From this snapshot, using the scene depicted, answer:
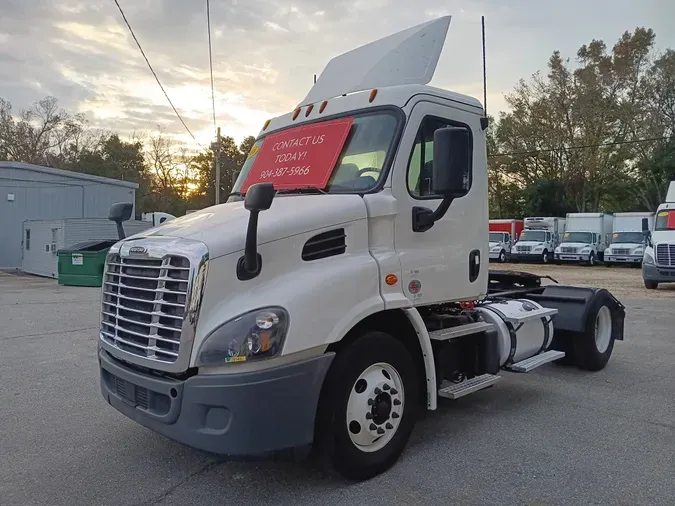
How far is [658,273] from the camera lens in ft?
58.3

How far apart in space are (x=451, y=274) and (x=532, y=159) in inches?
1720

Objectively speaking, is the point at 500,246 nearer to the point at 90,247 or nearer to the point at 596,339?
the point at 90,247

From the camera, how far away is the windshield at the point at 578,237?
32.4 meters

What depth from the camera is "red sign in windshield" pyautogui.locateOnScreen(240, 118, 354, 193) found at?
4441 millimetres

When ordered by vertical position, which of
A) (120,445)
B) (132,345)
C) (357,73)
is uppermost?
(357,73)

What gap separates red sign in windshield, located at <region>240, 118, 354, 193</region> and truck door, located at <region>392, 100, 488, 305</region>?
0.52 metres

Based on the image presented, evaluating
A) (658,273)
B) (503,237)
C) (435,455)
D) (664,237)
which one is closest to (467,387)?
(435,455)

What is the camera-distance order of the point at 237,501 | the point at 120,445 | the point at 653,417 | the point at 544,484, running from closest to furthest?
the point at 237,501 → the point at 544,484 → the point at 120,445 → the point at 653,417

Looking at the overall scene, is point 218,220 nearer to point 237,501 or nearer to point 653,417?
point 237,501

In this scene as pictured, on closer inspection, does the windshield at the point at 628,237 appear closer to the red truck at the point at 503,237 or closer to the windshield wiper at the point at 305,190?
the red truck at the point at 503,237

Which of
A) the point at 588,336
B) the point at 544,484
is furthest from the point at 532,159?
the point at 544,484

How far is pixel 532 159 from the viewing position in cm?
4541

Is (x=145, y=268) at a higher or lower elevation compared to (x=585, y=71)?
lower

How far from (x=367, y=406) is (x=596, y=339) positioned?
14.2ft
